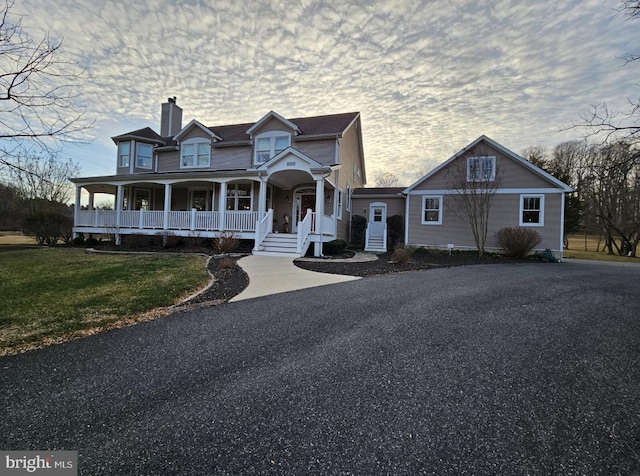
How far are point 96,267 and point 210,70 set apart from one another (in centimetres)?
908

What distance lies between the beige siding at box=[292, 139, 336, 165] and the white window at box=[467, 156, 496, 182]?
7495mm

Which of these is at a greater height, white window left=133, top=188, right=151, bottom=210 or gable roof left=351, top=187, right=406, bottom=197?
gable roof left=351, top=187, right=406, bottom=197

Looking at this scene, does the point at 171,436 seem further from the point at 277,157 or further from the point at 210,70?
the point at 210,70

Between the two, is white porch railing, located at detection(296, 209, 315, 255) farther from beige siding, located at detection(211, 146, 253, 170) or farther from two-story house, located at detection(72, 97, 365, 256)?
beige siding, located at detection(211, 146, 253, 170)

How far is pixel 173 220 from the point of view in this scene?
16250 millimetres

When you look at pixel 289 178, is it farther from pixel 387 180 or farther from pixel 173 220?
pixel 387 180

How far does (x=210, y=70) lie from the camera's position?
41.9ft

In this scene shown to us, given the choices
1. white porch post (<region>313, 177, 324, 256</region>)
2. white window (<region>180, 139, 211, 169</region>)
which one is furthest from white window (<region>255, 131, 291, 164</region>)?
white porch post (<region>313, 177, 324, 256</region>)

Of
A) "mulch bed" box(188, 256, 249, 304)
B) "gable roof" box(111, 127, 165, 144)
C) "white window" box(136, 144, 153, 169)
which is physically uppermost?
"gable roof" box(111, 127, 165, 144)

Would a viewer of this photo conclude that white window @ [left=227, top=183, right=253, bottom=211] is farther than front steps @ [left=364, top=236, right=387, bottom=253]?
No

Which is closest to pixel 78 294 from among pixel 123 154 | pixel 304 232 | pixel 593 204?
pixel 304 232

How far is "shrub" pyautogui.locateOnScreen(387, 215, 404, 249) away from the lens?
19.3m

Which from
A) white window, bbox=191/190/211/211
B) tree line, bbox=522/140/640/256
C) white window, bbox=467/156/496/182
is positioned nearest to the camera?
white window, bbox=467/156/496/182

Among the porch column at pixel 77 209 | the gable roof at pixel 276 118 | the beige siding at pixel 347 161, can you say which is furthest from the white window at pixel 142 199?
the beige siding at pixel 347 161
